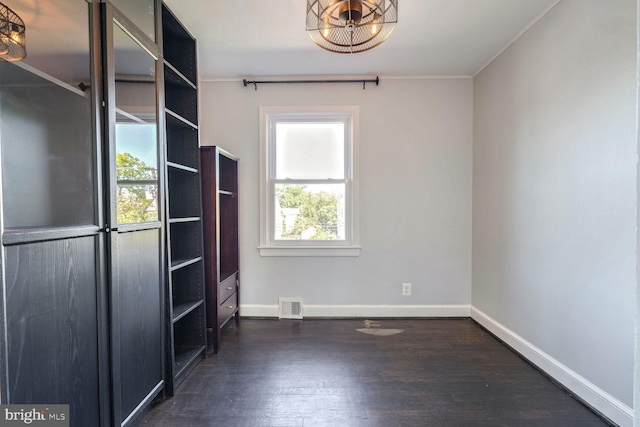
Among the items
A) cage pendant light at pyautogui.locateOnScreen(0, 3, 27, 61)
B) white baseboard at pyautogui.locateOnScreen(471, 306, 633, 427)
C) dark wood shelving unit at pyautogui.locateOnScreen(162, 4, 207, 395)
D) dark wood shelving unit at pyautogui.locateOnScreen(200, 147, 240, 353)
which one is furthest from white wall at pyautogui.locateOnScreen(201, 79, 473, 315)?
cage pendant light at pyautogui.locateOnScreen(0, 3, 27, 61)

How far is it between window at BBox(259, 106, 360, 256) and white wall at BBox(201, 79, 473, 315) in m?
0.11

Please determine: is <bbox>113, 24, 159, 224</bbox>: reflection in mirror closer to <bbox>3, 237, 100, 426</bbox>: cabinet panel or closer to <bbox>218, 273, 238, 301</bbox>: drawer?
<bbox>3, 237, 100, 426</bbox>: cabinet panel

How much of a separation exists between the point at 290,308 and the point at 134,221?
1.89 metres

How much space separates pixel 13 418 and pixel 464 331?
9.83 ft

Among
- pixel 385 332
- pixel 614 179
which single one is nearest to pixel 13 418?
pixel 385 332

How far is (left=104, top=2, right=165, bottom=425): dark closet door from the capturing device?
1329mm

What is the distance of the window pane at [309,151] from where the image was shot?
119 inches

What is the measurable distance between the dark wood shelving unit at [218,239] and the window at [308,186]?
30 centimetres

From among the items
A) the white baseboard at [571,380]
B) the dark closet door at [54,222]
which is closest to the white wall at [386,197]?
the white baseboard at [571,380]

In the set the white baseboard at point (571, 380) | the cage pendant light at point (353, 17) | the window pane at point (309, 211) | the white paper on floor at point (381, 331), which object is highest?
the cage pendant light at point (353, 17)

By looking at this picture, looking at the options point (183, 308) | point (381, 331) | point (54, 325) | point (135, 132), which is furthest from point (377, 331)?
point (135, 132)

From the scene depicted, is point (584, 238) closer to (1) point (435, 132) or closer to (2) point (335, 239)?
(1) point (435, 132)

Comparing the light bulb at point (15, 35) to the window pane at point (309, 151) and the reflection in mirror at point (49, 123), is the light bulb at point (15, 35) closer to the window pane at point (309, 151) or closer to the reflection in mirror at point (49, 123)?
the reflection in mirror at point (49, 123)

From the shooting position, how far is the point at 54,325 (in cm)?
106
